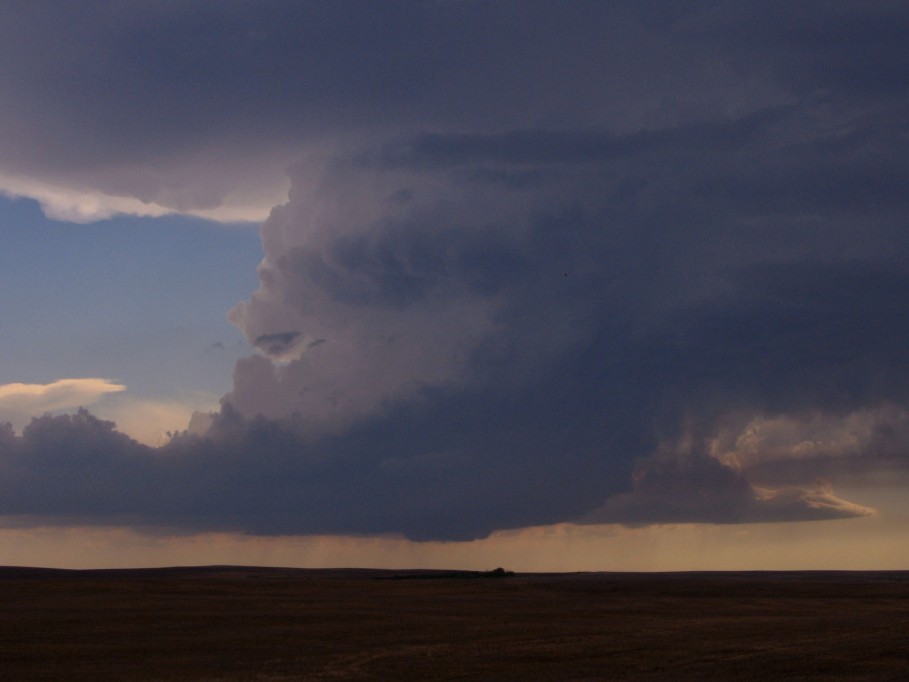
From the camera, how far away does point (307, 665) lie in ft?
121

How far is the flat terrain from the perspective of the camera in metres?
35.4

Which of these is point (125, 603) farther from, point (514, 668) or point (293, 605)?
point (514, 668)

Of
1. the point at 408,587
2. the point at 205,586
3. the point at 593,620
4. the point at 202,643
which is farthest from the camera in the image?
the point at 408,587

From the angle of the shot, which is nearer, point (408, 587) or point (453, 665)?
point (453, 665)

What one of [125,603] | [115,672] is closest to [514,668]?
[115,672]

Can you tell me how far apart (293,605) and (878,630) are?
3464cm

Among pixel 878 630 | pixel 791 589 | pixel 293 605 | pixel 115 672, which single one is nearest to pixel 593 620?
pixel 878 630

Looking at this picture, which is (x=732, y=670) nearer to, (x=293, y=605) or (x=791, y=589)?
(x=293, y=605)

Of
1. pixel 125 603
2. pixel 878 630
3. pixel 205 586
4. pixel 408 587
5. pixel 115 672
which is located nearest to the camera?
pixel 115 672

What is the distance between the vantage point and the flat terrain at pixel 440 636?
1393 inches

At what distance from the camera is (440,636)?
47.8 metres

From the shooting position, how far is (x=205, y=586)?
91.2 meters

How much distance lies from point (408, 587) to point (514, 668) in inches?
2591

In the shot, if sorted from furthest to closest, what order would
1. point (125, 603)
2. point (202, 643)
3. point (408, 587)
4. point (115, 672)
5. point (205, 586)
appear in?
point (408, 587) < point (205, 586) < point (125, 603) < point (202, 643) < point (115, 672)
